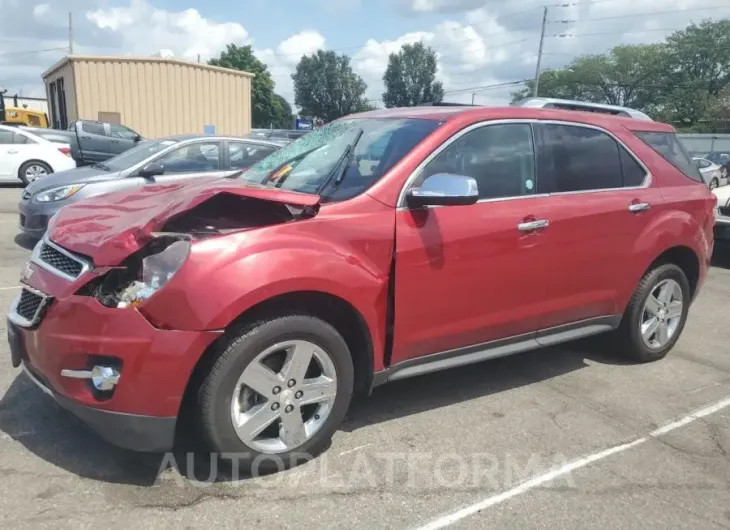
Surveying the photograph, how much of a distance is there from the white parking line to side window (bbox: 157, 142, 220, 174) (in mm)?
6256

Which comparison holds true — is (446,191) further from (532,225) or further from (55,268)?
(55,268)

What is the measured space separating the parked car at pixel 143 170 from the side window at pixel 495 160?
4.42 metres

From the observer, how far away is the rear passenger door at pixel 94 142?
14729 millimetres

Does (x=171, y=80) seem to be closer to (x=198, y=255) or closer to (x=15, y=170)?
(x=15, y=170)

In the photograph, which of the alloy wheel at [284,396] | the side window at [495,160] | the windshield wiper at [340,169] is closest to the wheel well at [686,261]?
the side window at [495,160]

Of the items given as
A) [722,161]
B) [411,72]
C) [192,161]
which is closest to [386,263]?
[192,161]

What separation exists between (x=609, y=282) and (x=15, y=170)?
1403 cm

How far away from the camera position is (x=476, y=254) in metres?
3.51

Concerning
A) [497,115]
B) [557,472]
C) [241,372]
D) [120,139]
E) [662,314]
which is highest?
[497,115]

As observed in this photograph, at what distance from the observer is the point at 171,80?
24266 mm

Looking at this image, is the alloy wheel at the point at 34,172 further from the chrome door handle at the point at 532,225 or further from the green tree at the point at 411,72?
the green tree at the point at 411,72

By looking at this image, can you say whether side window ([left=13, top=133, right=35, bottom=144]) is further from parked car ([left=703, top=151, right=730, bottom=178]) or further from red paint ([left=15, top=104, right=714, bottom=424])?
parked car ([left=703, top=151, right=730, bottom=178])

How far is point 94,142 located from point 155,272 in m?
15.0

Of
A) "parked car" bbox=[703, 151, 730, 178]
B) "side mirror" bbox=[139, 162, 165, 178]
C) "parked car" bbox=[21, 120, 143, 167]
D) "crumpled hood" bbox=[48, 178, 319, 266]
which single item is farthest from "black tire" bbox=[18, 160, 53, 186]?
"parked car" bbox=[703, 151, 730, 178]
